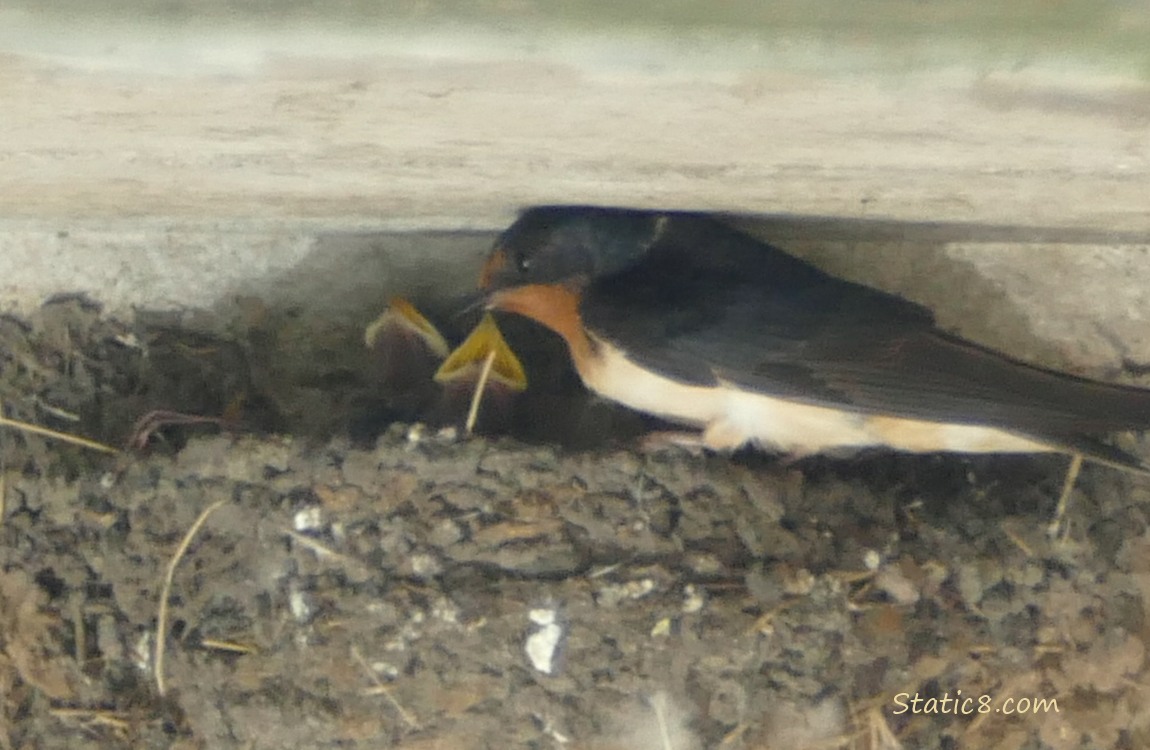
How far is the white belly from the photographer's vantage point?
8.30 ft

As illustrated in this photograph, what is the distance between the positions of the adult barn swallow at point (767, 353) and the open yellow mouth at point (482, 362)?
0.34ft

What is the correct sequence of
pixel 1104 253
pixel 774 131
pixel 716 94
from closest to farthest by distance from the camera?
1. pixel 716 94
2. pixel 774 131
3. pixel 1104 253

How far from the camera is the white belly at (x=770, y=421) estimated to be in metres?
2.53

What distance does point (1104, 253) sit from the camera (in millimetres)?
2654

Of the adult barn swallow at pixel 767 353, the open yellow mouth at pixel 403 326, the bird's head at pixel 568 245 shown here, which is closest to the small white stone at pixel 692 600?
the adult barn swallow at pixel 767 353

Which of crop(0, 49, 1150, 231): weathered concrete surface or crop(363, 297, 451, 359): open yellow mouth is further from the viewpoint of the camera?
crop(363, 297, 451, 359): open yellow mouth

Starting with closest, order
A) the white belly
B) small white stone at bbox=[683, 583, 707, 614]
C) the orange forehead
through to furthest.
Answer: small white stone at bbox=[683, 583, 707, 614] → the white belly → the orange forehead

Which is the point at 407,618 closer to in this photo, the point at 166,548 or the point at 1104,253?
the point at 166,548

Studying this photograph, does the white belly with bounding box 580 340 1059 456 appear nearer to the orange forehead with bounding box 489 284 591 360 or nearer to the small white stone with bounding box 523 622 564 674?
the orange forehead with bounding box 489 284 591 360

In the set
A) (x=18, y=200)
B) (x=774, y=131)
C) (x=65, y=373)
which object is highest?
(x=774, y=131)

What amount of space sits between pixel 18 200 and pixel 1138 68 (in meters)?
1.85

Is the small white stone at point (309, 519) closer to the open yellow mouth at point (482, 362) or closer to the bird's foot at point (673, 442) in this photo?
the open yellow mouth at point (482, 362)

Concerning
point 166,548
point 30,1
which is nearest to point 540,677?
point 166,548

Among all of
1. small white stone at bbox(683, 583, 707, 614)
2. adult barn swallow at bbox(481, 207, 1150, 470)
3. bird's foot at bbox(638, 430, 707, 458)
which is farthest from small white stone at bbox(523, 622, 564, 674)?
adult barn swallow at bbox(481, 207, 1150, 470)
